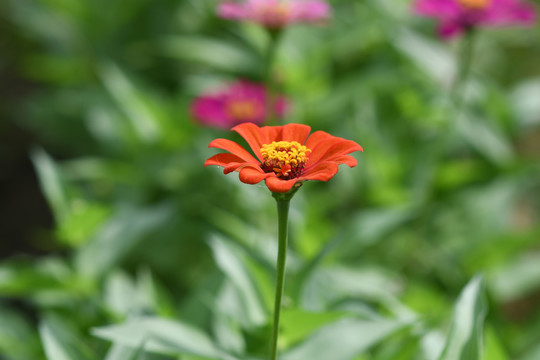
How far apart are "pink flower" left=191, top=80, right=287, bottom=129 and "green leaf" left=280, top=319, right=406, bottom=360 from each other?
26.2 inches

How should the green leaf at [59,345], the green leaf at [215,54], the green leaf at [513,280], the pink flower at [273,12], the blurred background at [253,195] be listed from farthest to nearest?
the green leaf at [215,54] → the green leaf at [513,280] → the pink flower at [273,12] → the blurred background at [253,195] → the green leaf at [59,345]

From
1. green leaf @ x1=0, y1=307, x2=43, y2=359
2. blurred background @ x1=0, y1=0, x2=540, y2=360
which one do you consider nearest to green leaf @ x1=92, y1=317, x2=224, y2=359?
blurred background @ x1=0, y1=0, x2=540, y2=360

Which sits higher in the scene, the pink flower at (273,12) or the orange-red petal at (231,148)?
the pink flower at (273,12)

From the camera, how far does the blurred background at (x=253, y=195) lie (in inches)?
38.2

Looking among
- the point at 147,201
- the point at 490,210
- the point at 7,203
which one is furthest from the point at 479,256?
the point at 7,203

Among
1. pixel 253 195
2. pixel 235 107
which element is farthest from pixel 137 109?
pixel 253 195

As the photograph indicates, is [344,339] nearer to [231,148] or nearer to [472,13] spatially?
[231,148]

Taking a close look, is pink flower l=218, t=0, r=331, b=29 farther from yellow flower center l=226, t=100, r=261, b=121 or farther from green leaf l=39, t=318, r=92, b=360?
green leaf l=39, t=318, r=92, b=360

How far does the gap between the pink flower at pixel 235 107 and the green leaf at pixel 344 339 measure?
26.2 inches

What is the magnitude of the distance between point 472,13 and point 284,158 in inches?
26.5

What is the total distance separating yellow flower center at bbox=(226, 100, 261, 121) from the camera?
139 cm

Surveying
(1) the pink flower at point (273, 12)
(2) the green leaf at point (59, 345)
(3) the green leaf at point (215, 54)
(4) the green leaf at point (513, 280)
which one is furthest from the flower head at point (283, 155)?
(3) the green leaf at point (215, 54)

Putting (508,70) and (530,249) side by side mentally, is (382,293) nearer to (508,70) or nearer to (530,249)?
(530,249)

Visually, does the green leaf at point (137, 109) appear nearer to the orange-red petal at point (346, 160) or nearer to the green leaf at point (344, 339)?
the green leaf at point (344, 339)
